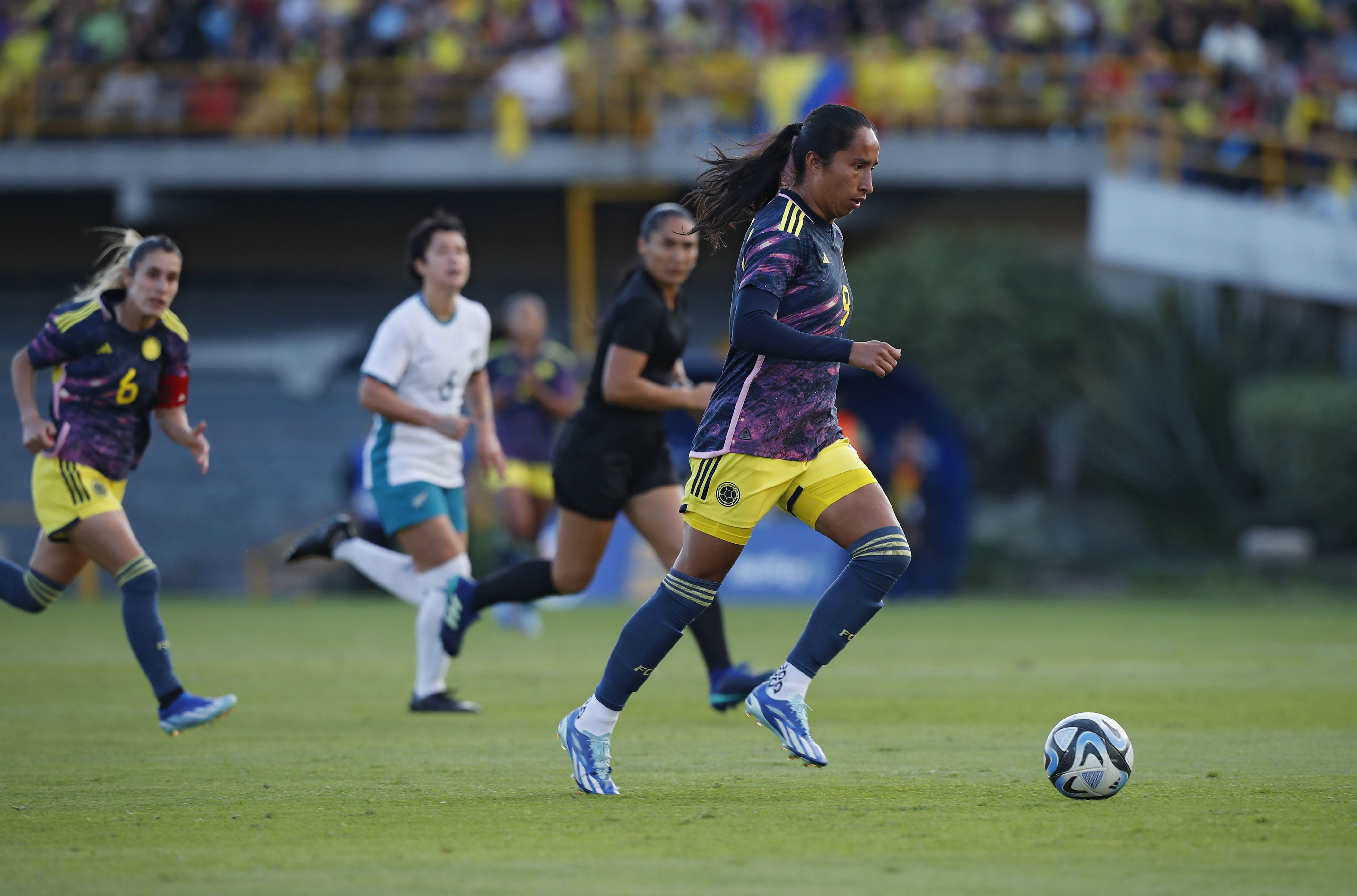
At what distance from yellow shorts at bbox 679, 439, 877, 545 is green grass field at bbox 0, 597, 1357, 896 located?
917mm

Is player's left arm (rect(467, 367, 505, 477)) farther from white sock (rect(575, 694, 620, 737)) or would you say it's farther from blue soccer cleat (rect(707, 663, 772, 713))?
white sock (rect(575, 694, 620, 737))

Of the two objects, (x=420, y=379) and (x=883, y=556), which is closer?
(x=883, y=556)

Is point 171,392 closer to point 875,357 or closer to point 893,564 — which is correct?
point 893,564

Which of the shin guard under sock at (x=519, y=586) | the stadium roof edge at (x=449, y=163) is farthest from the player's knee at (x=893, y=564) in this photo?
the stadium roof edge at (x=449, y=163)

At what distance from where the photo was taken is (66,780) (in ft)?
19.3

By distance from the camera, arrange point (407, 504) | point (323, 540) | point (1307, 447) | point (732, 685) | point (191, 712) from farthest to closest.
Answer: point (1307, 447) → point (323, 540) → point (407, 504) → point (732, 685) → point (191, 712)

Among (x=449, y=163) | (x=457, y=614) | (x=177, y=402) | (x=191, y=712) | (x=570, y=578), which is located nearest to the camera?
(x=191, y=712)

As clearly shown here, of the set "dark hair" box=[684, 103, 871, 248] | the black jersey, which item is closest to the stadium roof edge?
the black jersey

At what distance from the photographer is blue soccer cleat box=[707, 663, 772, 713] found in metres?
7.58

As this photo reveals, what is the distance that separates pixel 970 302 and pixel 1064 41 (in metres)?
5.09

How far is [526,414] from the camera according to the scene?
1355 centimetres

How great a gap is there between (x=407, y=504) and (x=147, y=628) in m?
1.52

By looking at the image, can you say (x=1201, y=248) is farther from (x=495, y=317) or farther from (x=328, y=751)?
(x=328, y=751)

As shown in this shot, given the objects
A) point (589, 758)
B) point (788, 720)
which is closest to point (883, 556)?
point (788, 720)
